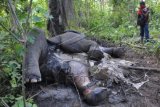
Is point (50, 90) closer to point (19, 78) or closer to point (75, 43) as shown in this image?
point (19, 78)

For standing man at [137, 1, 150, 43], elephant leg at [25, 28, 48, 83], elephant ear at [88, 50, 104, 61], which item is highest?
elephant leg at [25, 28, 48, 83]

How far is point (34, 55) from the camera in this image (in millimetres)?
4672

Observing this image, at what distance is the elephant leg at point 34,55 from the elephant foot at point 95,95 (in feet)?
2.14

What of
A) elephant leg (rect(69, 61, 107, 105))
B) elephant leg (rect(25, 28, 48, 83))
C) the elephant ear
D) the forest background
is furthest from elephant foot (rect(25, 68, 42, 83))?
the elephant ear

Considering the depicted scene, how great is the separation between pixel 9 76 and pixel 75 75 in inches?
35.3

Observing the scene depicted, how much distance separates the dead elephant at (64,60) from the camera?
4.30 meters

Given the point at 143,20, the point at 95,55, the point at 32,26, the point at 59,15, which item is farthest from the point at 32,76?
the point at 143,20

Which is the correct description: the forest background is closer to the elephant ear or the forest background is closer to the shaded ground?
the shaded ground

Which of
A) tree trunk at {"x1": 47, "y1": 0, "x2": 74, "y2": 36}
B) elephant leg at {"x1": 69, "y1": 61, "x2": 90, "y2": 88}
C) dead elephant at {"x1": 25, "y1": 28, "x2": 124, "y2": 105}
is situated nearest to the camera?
dead elephant at {"x1": 25, "y1": 28, "x2": 124, "y2": 105}

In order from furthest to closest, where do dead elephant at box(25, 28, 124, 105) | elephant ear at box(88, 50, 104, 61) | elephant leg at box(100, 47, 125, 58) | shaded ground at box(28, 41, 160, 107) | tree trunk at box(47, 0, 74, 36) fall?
tree trunk at box(47, 0, 74, 36) < elephant leg at box(100, 47, 125, 58) < elephant ear at box(88, 50, 104, 61) < shaded ground at box(28, 41, 160, 107) < dead elephant at box(25, 28, 124, 105)

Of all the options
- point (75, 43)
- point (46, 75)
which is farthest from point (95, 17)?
point (46, 75)

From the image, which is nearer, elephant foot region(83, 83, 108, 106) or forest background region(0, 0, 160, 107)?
forest background region(0, 0, 160, 107)

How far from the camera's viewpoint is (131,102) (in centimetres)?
452

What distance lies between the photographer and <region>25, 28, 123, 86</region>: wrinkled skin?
14.3ft
